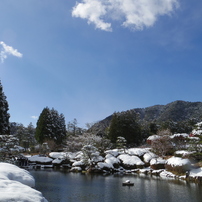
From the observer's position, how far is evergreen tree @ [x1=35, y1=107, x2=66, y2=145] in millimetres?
36656

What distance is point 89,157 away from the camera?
2386 cm

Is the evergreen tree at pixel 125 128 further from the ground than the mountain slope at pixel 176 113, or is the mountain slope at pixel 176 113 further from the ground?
the mountain slope at pixel 176 113

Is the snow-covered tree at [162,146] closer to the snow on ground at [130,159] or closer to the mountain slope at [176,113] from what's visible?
the snow on ground at [130,159]

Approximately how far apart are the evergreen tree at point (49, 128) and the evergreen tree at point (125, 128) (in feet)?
33.2

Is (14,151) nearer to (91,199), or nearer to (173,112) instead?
(91,199)

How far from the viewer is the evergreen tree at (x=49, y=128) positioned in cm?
3666

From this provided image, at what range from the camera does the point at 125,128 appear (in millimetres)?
37312

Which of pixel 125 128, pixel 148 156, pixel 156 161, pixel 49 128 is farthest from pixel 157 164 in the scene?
pixel 49 128

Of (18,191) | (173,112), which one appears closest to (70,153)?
(18,191)

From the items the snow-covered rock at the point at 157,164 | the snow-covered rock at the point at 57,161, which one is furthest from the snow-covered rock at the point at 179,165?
the snow-covered rock at the point at 57,161

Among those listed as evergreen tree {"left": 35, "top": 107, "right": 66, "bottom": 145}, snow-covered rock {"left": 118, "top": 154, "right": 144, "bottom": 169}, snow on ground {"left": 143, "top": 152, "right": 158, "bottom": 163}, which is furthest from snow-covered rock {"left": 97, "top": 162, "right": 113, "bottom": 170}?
evergreen tree {"left": 35, "top": 107, "right": 66, "bottom": 145}

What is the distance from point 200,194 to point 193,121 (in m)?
36.2

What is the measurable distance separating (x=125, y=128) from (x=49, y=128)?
1417 cm

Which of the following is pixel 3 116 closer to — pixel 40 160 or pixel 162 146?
pixel 40 160
